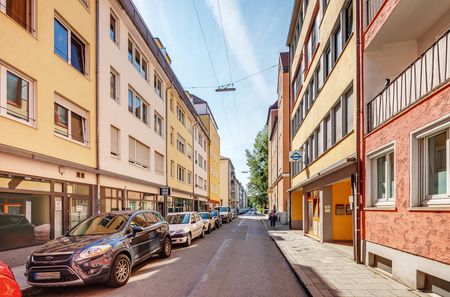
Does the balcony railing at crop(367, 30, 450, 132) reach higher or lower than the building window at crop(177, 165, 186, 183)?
higher

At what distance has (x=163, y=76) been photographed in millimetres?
25188

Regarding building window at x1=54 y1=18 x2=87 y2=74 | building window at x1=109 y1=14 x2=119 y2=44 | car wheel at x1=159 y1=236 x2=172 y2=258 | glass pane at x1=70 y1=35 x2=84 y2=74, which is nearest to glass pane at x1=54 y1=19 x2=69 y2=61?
building window at x1=54 y1=18 x2=87 y2=74

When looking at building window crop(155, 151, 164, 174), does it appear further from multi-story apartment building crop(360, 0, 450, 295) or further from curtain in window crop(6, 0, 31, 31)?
multi-story apartment building crop(360, 0, 450, 295)

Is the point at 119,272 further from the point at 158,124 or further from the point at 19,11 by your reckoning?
the point at 158,124

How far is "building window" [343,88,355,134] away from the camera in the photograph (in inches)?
435

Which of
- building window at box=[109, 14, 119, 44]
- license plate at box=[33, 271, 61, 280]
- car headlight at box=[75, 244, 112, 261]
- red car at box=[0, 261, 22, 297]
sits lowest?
license plate at box=[33, 271, 61, 280]

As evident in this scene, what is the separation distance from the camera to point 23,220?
962 cm

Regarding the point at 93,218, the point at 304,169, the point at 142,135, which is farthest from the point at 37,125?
the point at 304,169

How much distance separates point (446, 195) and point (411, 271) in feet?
5.91

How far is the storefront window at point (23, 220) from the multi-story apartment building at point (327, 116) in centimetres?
949

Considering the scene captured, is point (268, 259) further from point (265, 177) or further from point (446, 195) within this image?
point (265, 177)

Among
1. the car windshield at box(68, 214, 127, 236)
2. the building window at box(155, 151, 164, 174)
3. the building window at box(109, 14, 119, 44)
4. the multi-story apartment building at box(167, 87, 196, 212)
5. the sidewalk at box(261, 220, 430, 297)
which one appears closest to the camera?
the sidewalk at box(261, 220, 430, 297)

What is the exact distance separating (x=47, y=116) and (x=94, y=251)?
566cm

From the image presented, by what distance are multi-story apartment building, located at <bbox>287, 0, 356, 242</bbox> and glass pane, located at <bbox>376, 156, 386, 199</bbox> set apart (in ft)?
3.07
